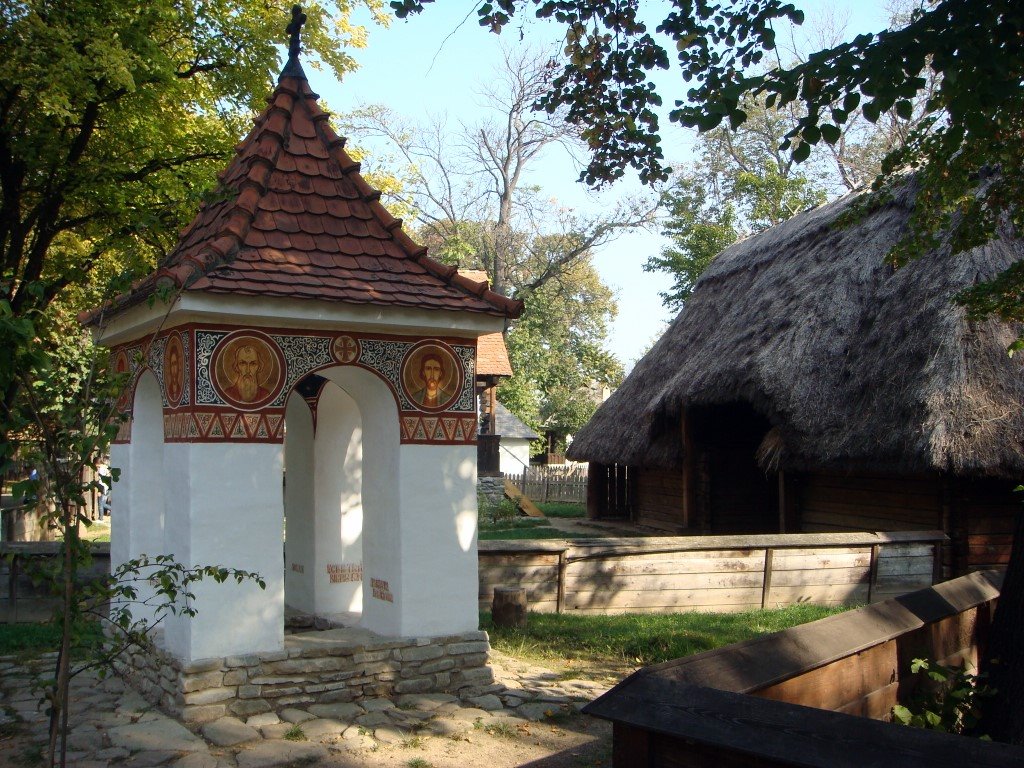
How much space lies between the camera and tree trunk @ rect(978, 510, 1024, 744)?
16.0 feet

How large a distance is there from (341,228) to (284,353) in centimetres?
113

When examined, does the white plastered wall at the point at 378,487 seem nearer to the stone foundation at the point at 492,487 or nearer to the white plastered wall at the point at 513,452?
the stone foundation at the point at 492,487

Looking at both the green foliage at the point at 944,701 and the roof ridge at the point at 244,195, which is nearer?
the green foliage at the point at 944,701

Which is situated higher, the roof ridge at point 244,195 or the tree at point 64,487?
the roof ridge at point 244,195

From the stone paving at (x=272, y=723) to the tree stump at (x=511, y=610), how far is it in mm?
1301

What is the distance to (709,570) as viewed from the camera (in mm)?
9945

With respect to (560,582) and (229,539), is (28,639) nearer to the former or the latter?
(229,539)

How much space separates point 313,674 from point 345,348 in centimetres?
225

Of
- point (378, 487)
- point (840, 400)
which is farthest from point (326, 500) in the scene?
point (840, 400)

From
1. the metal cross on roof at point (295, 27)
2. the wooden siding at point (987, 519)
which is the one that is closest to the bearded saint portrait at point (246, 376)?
the metal cross on roof at point (295, 27)

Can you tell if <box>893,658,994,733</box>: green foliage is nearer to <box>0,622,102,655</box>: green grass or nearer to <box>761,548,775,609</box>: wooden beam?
<box>761,548,775,609</box>: wooden beam

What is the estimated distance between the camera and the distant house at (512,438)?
1447 inches

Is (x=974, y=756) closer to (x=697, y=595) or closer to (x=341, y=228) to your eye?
(x=341, y=228)

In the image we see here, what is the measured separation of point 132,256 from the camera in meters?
4.75
